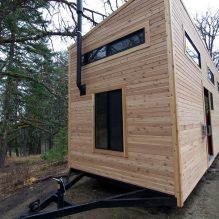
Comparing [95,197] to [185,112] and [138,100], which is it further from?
[185,112]

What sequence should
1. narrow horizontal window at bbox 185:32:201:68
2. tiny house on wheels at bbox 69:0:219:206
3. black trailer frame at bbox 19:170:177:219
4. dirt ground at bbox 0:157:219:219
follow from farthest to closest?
narrow horizontal window at bbox 185:32:201:68
dirt ground at bbox 0:157:219:219
tiny house on wheels at bbox 69:0:219:206
black trailer frame at bbox 19:170:177:219

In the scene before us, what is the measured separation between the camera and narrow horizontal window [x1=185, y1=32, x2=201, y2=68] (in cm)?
503

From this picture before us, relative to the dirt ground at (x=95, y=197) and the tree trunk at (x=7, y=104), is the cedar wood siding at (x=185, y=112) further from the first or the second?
the tree trunk at (x=7, y=104)

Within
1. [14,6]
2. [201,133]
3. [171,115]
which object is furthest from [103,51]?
[14,6]

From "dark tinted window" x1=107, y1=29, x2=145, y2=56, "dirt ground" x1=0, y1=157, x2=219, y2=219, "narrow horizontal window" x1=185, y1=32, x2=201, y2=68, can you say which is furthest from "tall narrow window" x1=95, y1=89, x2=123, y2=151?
"narrow horizontal window" x1=185, y1=32, x2=201, y2=68

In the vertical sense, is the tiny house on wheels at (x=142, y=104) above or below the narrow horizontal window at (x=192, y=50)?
below

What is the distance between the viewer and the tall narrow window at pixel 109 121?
4.49 meters

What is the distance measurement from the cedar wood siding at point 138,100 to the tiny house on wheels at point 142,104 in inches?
0.6

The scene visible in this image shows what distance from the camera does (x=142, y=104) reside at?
4.03 meters

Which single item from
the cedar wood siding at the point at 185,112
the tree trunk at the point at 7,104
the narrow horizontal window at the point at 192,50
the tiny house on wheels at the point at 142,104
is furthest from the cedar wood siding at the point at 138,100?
the tree trunk at the point at 7,104

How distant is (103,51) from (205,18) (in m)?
18.6

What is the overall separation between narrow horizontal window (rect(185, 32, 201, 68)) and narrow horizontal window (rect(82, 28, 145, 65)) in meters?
1.40

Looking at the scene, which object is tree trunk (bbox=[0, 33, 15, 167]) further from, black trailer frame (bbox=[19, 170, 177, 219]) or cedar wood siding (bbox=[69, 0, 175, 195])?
black trailer frame (bbox=[19, 170, 177, 219])

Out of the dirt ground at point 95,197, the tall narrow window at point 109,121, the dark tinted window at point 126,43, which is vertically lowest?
the dirt ground at point 95,197
